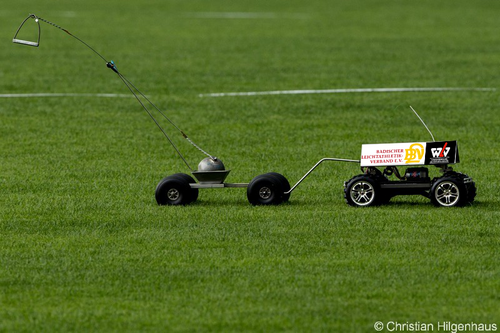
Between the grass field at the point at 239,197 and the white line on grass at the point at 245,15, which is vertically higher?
the white line on grass at the point at 245,15

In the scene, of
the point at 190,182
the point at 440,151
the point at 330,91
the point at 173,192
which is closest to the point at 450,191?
the point at 440,151

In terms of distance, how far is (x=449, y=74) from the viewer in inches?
941

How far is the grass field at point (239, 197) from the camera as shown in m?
7.74

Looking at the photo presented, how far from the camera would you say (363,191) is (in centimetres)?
1103

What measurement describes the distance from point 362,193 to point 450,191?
1.05 m

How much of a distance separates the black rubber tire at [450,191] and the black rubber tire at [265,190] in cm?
183

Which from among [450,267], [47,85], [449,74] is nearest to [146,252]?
[450,267]

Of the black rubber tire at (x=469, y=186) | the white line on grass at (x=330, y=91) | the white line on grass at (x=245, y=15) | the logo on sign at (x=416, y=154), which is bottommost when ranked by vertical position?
the black rubber tire at (x=469, y=186)

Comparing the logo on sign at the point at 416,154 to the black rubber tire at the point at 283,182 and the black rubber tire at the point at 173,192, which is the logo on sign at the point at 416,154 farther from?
the black rubber tire at the point at 173,192

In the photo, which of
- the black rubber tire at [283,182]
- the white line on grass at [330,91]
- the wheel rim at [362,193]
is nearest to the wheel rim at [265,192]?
the black rubber tire at [283,182]

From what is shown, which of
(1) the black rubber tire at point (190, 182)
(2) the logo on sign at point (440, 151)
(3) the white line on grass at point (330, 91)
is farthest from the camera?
(3) the white line on grass at point (330, 91)

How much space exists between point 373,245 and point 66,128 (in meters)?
9.98

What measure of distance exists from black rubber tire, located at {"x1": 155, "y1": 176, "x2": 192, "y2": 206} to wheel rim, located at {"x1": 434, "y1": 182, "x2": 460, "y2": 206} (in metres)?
3.03

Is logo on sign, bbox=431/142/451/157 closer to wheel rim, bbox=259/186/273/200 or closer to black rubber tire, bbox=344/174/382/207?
black rubber tire, bbox=344/174/382/207
